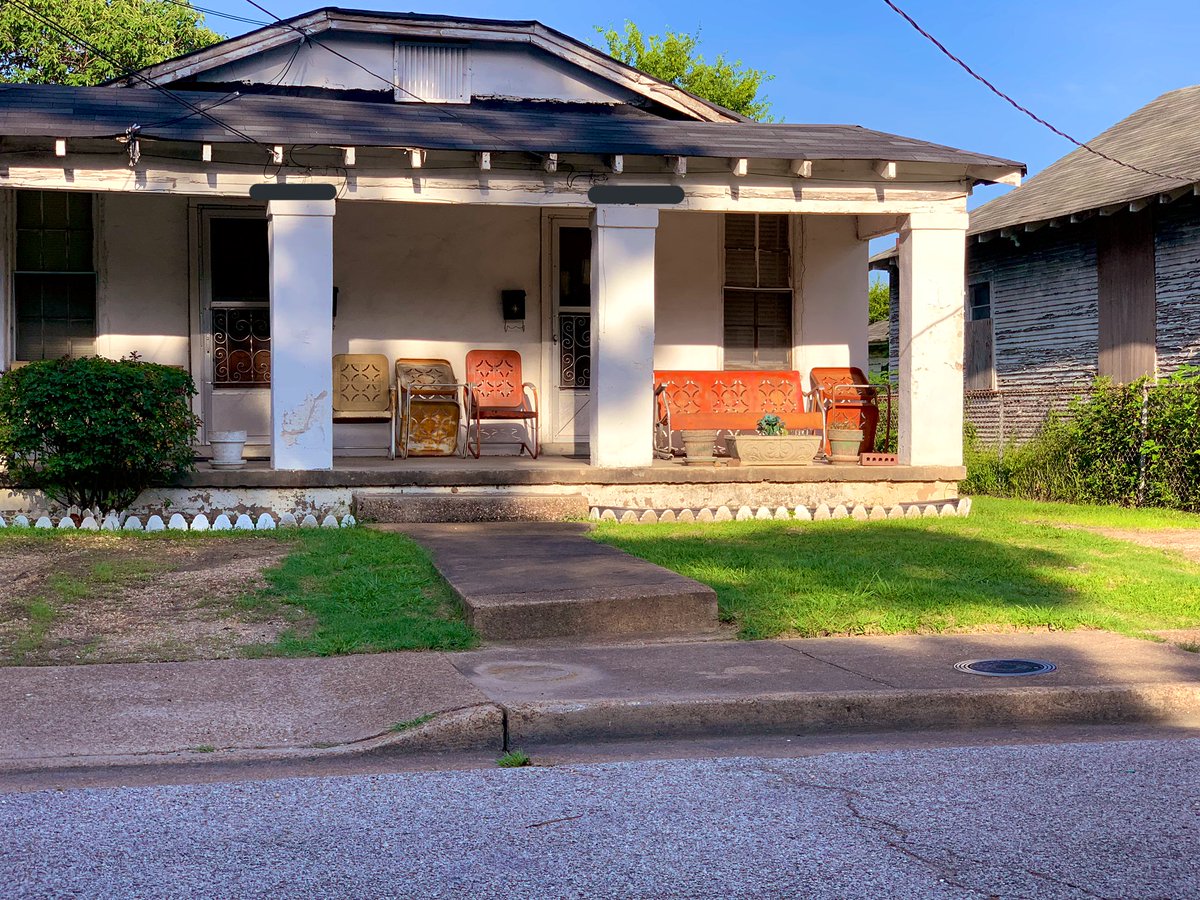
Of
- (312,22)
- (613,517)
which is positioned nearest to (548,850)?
(613,517)

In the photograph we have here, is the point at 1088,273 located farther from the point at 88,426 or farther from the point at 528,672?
the point at 528,672

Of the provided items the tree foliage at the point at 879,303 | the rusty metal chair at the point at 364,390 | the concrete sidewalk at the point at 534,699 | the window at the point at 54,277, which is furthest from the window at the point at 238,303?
the tree foliage at the point at 879,303

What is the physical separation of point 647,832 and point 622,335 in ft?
24.7

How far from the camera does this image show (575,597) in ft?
22.4

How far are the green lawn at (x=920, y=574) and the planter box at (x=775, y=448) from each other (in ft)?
2.20

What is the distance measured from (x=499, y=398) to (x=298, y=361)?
297cm

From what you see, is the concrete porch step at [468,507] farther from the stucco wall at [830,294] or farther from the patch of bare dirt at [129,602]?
the stucco wall at [830,294]

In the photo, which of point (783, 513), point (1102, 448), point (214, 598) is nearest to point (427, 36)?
point (783, 513)

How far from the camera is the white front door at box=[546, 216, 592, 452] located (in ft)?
43.4

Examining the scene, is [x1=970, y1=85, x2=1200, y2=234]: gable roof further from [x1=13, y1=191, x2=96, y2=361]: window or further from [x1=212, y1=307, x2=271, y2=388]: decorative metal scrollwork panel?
[x1=13, y1=191, x2=96, y2=361]: window

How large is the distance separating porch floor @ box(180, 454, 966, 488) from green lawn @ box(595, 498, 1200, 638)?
0.50 m

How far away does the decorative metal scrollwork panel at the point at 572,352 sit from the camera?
13.3 meters

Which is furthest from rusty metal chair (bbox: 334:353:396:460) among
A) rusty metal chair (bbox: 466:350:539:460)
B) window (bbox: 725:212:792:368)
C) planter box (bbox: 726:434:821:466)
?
window (bbox: 725:212:792:368)

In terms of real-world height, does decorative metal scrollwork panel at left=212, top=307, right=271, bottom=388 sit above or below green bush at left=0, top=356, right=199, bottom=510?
above
